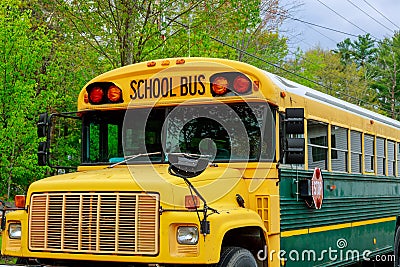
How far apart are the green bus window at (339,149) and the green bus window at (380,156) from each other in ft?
5.62

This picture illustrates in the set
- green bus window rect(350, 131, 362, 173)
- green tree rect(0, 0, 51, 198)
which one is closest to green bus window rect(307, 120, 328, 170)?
green bus window rect(350, 131, 362, 173)

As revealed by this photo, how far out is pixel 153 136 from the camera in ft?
23.4

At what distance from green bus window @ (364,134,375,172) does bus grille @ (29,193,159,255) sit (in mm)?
5379

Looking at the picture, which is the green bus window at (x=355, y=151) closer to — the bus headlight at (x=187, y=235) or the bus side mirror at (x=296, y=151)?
the bus side mirror at (x=296, y=151)

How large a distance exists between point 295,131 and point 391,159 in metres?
5.63

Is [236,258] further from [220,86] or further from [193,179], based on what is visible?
[220,86]

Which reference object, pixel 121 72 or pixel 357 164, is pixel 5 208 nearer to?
pixel 121 72

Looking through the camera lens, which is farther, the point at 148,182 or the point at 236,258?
the point at 236,258

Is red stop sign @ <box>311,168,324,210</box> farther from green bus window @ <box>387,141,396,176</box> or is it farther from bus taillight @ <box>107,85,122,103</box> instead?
green bus window @ <box>387,141,396,176</box>

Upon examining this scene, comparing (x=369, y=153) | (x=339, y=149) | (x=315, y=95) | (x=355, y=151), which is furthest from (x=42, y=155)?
(x=369, y=153)

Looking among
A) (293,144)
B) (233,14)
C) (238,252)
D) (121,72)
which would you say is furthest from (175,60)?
(233,14)

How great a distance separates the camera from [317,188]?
26.8ft

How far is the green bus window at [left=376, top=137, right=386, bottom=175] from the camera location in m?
11.0

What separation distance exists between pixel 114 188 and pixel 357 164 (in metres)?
5.05
